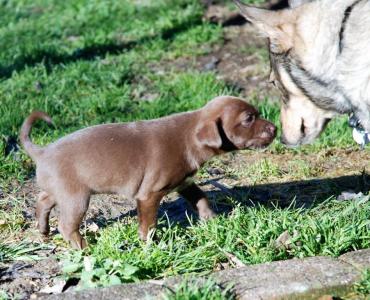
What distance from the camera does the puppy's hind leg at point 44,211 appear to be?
5.04 metres

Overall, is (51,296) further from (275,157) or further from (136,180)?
(275,157)

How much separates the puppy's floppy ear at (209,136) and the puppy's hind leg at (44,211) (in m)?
0.99

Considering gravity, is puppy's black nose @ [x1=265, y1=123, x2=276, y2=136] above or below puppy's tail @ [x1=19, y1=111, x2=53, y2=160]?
below

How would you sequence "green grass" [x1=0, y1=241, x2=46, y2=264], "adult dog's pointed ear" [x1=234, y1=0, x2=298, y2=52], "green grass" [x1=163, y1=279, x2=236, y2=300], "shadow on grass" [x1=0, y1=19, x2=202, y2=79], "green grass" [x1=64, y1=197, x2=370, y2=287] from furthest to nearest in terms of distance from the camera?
1. "shadow on grass" [x1=0, y1=19, x2=202, y2=79]
2. "adult dog's pointed ear" [x1=234, y1=0, x2=298, y2=52]
3. "green grass" [x1=0, y1=241, x2=46, y2=264]
4. "green grass" [x1=64, y1=197, x2=370, y2=287]
5. "green grass" [x1=163, y1=279, x2=236, y2=300]

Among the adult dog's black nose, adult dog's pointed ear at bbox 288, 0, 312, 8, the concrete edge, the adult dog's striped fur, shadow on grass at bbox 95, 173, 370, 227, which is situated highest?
adult dog's pointed ear at bbox 288, 0, 312, 8

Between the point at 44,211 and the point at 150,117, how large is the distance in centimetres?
237

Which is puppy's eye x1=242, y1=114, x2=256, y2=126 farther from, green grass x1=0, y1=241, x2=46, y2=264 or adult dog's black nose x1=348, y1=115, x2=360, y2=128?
green grass x1=0, y1=241, x2=46, y2=264

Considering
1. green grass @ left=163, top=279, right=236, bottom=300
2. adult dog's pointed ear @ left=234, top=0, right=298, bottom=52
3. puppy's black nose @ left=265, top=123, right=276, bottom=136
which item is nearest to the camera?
green grass @ left=163, top=279, right=236, bottom=300

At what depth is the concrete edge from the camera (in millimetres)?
3967

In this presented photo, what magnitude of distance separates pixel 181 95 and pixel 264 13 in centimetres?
269

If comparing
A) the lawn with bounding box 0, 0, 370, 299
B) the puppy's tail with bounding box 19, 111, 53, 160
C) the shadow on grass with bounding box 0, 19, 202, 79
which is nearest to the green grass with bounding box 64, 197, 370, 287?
the lawn with bounding box 0, 0, 370, 299

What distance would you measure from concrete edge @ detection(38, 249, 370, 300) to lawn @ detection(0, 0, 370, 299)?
111 millimetres

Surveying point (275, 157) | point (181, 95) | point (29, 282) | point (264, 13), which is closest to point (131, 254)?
point (29, 282)

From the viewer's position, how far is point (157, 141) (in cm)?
496
